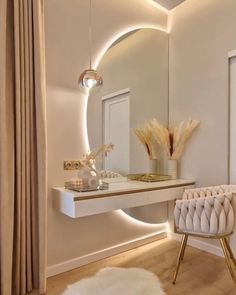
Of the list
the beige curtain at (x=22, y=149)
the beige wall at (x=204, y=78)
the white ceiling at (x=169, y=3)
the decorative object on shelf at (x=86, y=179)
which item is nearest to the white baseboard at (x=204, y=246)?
the beige wall at (x=204, y=78)

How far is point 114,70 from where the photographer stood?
2.54 meters

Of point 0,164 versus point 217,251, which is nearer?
point 0,164

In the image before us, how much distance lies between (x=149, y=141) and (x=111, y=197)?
102 cm

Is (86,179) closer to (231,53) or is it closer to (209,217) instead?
(209,217)

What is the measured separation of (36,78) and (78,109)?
1.76 ft

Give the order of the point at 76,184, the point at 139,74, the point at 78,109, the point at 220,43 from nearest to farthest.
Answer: the point at 76,184 → the point at 78,109 → the point at 220,43 → the point at 139,74

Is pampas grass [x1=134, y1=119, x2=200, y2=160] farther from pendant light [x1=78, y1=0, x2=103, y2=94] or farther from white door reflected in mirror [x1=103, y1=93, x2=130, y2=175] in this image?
pendant light [x1=78, y1=0, x2=103, y2=94]

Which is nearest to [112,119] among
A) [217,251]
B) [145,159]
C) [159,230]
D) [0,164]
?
[145,159]

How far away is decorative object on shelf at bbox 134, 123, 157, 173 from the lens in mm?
2793

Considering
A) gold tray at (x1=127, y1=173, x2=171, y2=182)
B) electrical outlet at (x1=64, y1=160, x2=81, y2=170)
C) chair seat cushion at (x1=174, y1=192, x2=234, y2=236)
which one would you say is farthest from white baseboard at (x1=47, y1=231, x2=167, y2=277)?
chair seat cushion at (x1=174, y1=192, x2=234, y2=236)

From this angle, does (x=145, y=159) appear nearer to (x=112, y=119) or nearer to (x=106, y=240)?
(x=112, y=119)

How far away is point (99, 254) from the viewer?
2.42 m

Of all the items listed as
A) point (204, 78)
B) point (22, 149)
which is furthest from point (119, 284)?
point (204, 78)

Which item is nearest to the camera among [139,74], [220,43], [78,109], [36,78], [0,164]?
[0,164]
